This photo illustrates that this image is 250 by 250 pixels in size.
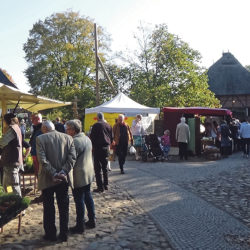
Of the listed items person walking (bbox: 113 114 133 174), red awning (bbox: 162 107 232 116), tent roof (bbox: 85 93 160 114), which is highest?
tent roof (bbox: 85 93 160 114)

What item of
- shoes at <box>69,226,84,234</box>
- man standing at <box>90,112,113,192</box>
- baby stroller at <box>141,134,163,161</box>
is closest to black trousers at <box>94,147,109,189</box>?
man standing at <box>90,112,113,192</box>

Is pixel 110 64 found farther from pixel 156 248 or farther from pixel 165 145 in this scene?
pixel 156 248

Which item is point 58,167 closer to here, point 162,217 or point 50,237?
point 50,237

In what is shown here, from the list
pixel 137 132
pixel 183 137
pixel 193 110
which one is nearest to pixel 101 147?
pixel 137 132

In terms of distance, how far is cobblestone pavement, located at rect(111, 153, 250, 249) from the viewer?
Result: 4769 mm

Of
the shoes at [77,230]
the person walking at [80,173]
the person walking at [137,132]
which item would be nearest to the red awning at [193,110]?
the person walking at [137,132]

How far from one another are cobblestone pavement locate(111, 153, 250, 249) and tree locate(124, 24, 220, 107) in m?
17.9

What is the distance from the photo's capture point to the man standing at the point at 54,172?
15.2ft

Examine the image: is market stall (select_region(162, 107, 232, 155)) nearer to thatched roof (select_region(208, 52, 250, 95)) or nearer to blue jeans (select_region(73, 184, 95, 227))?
blue jeans (select_region(73, 184, 95, 227))

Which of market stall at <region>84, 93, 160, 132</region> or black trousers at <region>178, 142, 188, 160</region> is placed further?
market stall at <region>84, 93, 160, 132</region>

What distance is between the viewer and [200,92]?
3033cm

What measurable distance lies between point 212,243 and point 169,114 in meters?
12.4

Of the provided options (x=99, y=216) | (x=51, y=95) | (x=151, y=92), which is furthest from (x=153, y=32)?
(x=99, y=216)

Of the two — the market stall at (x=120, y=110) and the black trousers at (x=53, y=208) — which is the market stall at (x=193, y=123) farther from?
the black trousers at (x=53, y=208)
